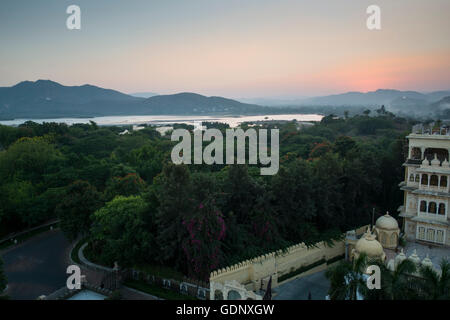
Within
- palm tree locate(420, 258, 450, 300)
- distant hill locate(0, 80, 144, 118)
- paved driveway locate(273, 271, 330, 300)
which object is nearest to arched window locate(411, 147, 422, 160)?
paved driveway locate(273, 271, 330, 300)

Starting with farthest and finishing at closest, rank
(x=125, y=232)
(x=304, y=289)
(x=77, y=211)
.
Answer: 1. (x=77, y=211)
2. (x=125, y=232)
3. (x=304, y=289)

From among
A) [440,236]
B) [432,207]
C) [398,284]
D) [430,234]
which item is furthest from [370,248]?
[432,207]

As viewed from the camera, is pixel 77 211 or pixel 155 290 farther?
pixel 77 211

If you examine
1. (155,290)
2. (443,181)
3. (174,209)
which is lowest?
(155,290)

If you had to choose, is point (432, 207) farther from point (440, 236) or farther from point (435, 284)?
point (435, 284)

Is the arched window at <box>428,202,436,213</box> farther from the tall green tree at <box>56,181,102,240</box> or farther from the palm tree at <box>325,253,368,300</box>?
the tall green tree at <box>56,181,102,240</box>

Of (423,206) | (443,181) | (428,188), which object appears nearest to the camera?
(443,181)

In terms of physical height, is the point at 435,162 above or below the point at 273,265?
above

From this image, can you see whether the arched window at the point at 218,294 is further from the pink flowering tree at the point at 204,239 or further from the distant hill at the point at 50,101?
the distant hill at the point at 50,101
